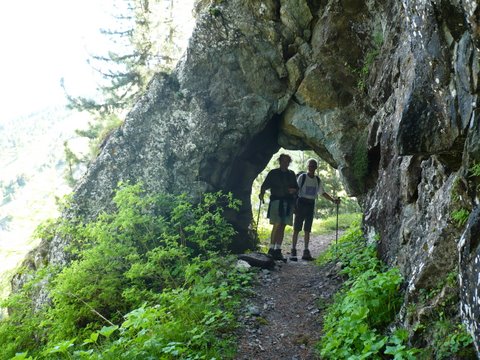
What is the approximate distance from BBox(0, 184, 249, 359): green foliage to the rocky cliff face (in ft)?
6.73

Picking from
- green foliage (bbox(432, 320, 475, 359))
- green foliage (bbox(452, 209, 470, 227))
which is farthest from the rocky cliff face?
green foliage (bbox(432, 320, 475, 359))

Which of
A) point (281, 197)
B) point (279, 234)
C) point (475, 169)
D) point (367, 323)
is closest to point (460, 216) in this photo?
point (475, 169)

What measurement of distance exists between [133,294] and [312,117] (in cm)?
630

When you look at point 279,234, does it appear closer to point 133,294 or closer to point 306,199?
point 306,199

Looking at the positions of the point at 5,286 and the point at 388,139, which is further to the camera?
the point at 5,286

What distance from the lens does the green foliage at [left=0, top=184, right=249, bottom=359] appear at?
609cm

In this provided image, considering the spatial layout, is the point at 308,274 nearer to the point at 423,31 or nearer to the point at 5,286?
the point at 423,31

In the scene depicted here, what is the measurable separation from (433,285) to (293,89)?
7.63 m

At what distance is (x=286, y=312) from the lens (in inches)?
279

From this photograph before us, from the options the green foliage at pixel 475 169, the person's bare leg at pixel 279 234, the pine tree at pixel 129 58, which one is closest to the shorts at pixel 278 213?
the person's bare leg at pixel 279 234

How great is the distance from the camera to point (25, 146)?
148625 millimetres

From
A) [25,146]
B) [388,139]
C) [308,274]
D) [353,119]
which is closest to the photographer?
[388,139]

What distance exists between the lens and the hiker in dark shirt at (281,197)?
1079 cm

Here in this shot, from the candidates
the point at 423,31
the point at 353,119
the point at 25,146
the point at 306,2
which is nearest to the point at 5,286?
A: the point at 353,119
